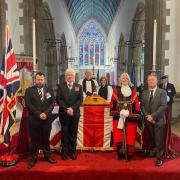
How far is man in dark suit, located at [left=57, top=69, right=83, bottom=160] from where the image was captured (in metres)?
4.02

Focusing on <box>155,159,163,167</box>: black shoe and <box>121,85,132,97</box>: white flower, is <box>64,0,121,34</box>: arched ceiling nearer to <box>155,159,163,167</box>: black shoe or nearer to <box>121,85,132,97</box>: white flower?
<box>121,85,132,97</box>: white flower

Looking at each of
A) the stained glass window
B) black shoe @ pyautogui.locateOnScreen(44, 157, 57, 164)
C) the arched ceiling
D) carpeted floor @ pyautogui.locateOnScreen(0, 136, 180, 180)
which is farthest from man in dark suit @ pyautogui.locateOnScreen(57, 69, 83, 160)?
the stained glass window

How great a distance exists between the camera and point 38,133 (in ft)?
12.6

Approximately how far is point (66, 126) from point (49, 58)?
9844 millimetres

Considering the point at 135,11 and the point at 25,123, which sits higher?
the point at 135,11

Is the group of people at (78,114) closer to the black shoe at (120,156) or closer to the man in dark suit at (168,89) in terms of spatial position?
the black shoe at (120,156)

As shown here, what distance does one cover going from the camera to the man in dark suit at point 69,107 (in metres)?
4.02

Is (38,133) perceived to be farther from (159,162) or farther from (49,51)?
(49,51)

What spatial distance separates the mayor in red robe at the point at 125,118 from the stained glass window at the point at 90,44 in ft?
80.0

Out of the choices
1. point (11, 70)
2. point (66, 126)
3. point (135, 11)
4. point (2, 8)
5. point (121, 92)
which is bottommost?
point (66, 126)

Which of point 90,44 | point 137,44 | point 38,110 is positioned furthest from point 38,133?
point 90,44

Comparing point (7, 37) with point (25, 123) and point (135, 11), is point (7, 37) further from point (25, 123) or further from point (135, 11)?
point (135, 11)
